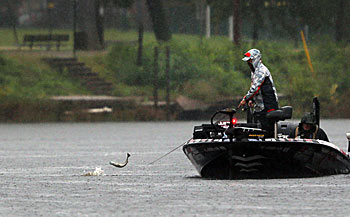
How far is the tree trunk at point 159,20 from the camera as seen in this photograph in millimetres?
45312

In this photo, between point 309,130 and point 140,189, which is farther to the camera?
point 309,130

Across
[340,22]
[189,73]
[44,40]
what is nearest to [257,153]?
[189,73]

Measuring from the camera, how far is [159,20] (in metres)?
45.5

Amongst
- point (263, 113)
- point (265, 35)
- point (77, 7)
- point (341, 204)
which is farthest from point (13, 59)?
point (341, 204)

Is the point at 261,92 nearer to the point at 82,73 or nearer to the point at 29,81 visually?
the point at 29,81

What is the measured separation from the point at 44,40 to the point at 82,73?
218 cm

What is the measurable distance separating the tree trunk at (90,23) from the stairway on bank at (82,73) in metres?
1.01

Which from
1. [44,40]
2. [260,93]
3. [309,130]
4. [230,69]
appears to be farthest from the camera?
[230,69]

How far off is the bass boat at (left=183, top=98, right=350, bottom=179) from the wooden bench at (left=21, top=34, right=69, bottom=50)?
87.9ft

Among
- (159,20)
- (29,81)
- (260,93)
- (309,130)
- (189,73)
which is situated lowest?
(29,81)

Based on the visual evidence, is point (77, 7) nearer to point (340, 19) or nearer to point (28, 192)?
point (340, 19)

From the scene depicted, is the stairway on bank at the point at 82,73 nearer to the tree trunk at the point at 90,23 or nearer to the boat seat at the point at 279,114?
the tree trunk at the point at 90,23

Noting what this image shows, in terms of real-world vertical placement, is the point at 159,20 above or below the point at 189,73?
above

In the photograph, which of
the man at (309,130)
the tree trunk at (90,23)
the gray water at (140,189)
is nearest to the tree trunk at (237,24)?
the tree trunk at (90,23)
